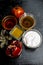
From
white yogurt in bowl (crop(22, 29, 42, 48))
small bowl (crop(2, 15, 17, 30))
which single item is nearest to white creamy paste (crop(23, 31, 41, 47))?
white yogurt in bowl (crop(22, 29, 42, 48))

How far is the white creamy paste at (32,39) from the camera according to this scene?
114cm

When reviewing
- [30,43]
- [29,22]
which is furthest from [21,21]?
[30,43]

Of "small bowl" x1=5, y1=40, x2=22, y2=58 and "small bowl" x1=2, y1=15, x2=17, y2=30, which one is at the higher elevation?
"small bowl" x1=2, y1=15, x2=17, y2=30

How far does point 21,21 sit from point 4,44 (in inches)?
→ 6.6

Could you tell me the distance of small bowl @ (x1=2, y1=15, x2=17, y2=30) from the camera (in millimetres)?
1204

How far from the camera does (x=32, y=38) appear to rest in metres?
1.16

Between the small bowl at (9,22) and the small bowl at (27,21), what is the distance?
4 centimetres

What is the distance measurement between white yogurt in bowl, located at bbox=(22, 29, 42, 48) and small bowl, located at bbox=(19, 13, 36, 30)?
0.03 meters

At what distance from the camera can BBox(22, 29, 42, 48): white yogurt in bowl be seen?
1137 mm

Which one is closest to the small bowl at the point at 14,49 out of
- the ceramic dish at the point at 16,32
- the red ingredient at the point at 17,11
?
the ceramic dish at the point at 16,32

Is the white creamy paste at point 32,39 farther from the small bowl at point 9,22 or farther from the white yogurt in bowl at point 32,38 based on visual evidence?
the small bowl at point 9,22

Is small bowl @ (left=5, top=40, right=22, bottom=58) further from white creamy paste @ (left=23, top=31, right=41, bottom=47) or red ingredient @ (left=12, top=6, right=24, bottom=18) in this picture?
red ingredient @ (left=12, top=6, right=24, bottom=18)

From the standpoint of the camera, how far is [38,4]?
1287 millimetres

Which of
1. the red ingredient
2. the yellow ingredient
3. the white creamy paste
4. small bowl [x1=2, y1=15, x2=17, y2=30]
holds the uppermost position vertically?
the red ingredient
